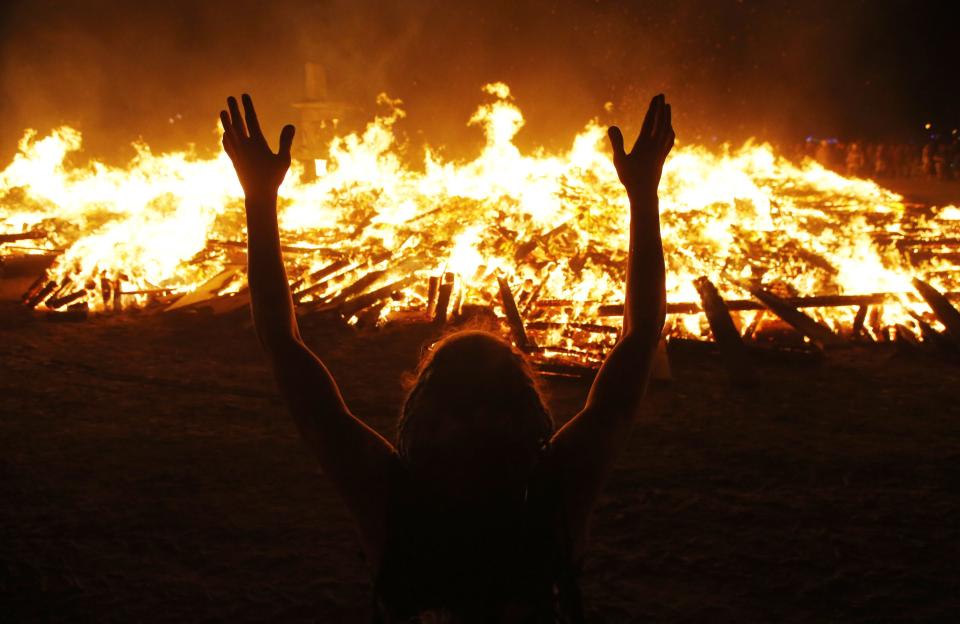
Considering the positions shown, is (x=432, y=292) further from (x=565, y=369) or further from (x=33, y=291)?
(x=33, y=291)

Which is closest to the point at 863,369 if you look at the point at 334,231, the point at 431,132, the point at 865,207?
the point at 865,207

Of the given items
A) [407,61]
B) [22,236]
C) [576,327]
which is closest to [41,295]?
[22,236]

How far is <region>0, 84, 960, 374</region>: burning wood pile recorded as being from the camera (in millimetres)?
8031

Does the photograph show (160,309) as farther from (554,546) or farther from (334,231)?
(554,546)

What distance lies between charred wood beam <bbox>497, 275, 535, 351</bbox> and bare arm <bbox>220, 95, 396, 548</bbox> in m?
5.58

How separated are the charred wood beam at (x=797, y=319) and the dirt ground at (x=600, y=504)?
46 centimetres

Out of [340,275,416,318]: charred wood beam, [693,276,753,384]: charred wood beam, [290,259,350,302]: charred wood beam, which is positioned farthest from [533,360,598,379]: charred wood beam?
[290,259,350,302]: charred wood beam

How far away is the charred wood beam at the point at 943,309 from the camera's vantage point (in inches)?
289

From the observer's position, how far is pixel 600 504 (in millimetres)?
4137

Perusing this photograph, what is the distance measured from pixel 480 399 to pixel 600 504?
299 cm

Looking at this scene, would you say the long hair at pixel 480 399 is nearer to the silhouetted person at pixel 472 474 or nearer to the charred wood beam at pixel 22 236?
the silhouetted person at pixel 472 474

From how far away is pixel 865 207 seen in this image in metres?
→ 12.8

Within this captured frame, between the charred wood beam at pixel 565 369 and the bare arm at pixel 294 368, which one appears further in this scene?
the charred wood beam at pixel 565 369

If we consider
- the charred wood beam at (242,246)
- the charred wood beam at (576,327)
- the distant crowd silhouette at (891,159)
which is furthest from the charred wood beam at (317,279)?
the distant crowd silhouette at (891,159)
